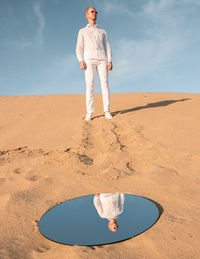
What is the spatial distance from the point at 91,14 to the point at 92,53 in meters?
0.74

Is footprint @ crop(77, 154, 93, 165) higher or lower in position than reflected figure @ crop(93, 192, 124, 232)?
higher

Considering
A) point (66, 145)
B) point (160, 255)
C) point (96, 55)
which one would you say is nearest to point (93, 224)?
point (160, 255)

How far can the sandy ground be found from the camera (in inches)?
54.6

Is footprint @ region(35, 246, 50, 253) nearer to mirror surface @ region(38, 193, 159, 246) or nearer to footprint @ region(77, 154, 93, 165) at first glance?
mirror surface @ region(38, 193, 159, 246)

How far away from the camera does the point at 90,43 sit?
4543 mm

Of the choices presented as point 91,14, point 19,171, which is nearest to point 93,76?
point 91,14

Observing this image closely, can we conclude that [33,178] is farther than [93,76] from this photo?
No

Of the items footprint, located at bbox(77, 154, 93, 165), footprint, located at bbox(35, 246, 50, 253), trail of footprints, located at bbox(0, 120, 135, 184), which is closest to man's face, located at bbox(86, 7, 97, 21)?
trail of footprints, located at bbox(0, 120, 135, 184)

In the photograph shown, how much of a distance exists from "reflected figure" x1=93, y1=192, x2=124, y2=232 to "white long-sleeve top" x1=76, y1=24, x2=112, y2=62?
328 centimetres

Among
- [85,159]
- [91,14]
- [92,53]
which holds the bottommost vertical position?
[85,159]

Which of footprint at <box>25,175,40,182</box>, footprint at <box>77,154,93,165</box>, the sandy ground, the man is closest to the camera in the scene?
the sandy ground

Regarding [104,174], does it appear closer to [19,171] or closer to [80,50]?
[19,171]

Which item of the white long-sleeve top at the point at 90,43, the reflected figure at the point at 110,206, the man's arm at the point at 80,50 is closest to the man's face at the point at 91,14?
the white long-sleeve top at the point at 90,43

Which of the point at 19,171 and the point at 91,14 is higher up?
the point at 91,14
